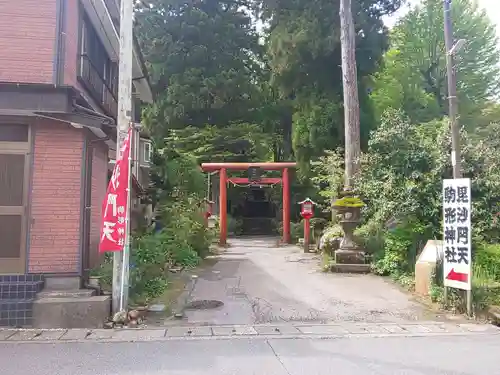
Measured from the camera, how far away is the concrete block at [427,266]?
31.8 ft

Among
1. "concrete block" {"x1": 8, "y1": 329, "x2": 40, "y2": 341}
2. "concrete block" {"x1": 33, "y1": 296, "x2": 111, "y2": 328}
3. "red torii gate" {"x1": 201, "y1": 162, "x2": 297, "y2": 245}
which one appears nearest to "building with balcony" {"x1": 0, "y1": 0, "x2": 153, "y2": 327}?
"concrete block" {"x1": 33, "y1": 296, "x2": 111, "y2": 328}

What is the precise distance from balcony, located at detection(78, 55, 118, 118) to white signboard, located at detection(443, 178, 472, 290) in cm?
762

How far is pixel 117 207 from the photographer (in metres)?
7.93

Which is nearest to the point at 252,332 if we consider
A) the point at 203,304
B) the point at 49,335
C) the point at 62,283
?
the point at 203,304

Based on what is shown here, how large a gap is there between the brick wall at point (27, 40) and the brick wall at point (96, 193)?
1940 millimetres

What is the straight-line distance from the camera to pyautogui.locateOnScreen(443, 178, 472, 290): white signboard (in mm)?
8305

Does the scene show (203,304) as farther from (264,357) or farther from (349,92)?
(349,92)

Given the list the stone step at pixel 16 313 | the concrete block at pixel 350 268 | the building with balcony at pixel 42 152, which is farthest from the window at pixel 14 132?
the concrete block at pixel 350 268

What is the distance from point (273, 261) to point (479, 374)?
1053cm

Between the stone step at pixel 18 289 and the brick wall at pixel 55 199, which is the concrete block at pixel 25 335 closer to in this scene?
the stone step at pixel 18 289

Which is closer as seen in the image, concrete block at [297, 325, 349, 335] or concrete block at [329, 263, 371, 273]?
concrete block at [297, 325, 349, 335]

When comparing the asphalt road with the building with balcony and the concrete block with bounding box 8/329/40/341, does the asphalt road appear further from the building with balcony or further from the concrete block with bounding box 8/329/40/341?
the building with balcony

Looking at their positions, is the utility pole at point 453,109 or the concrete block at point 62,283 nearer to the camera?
the concrete block at point 62,283

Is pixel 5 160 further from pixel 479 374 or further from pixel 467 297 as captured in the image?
pixel 467 297
